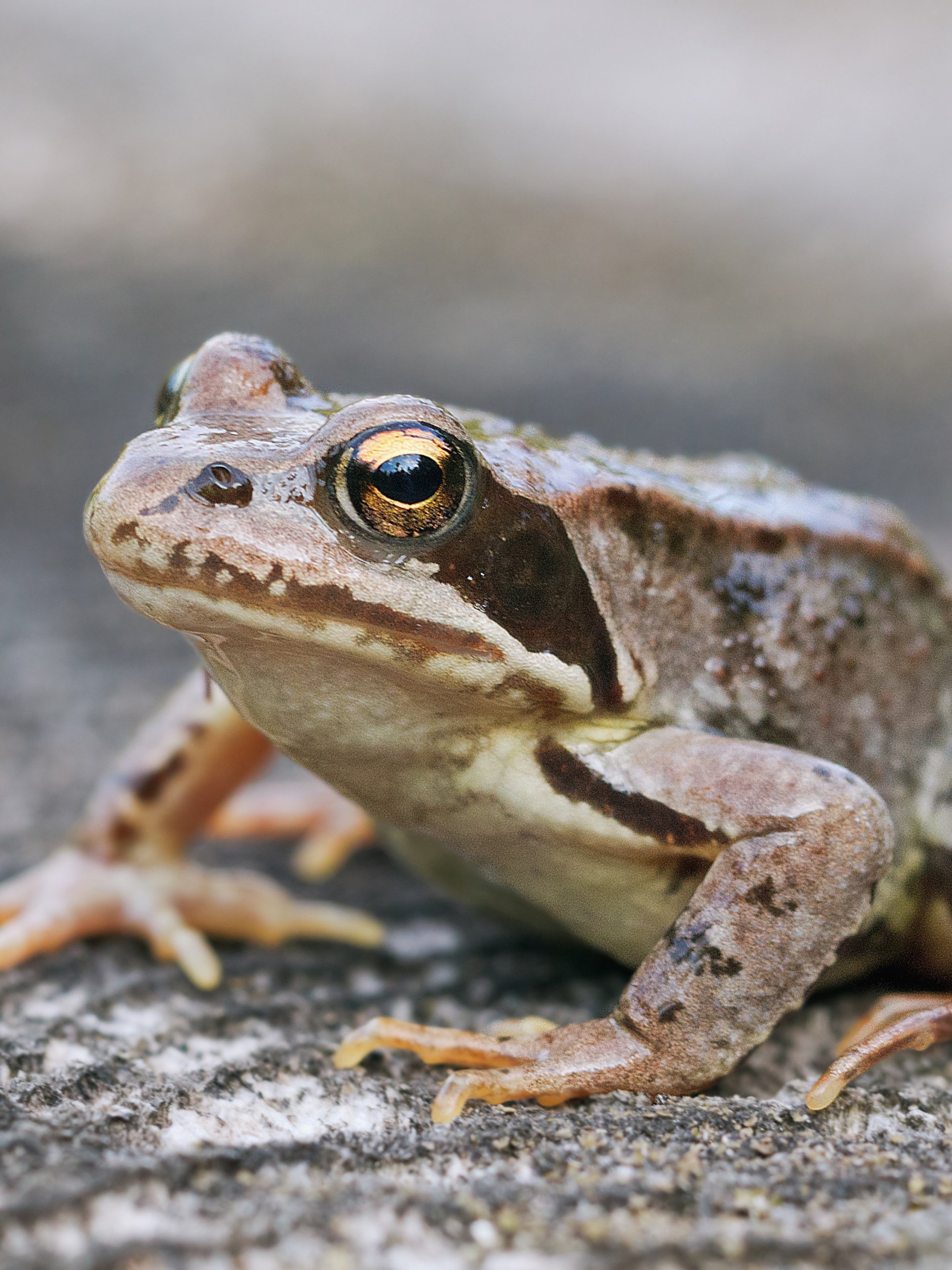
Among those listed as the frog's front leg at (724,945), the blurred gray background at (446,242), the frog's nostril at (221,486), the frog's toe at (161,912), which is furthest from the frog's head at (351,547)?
the blurred gray background at (446,242)

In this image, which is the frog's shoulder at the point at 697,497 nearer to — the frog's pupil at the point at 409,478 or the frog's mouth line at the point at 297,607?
the frog's pupil at the point at 409,478

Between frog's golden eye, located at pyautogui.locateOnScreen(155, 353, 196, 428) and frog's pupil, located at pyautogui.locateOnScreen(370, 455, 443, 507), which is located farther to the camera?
frog's golden eye, located at pyautogui.locateOnScreen(155, 353, 196, 428)

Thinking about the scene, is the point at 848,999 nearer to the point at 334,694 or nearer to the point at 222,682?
the point at 334,694

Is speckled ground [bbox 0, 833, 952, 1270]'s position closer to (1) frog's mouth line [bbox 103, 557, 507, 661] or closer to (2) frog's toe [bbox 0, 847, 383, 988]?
(2) frog's toe [bbox 0, 847, 383, 988]

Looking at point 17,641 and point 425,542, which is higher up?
point 425,542

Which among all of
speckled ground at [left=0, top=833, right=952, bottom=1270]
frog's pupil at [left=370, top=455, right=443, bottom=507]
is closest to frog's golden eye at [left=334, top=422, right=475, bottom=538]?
frog's pupil at [left=370, top=455, right=443, bottom=507]

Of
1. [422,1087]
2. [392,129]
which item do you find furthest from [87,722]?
[392,129]

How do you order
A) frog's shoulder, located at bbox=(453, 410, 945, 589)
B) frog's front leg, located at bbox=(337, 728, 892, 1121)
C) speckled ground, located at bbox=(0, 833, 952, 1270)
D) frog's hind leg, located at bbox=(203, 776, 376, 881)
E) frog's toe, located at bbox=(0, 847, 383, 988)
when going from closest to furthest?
speckled ground, located at bbox=(0, 833, 952, 1270) < frog's front leg, located at bbox=(337, 728, 892, 1121) < frog's shoulder, located at bbox=(453, 410, 945, 589) < frog's toe, located at bbox=(0, 847, 383, 988) < frog's hind leg, located at bbox=(203, 776, 376, 881)
